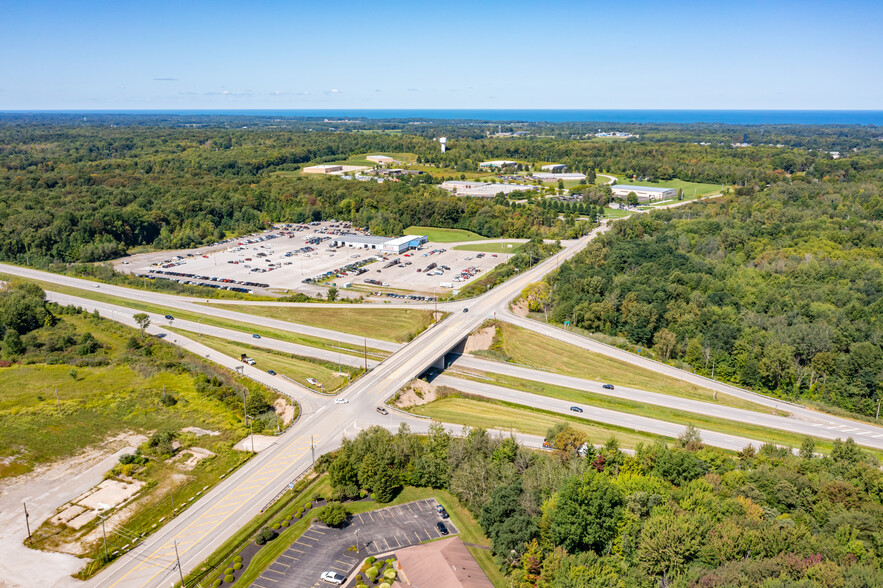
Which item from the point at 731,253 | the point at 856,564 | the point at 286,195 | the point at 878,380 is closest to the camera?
the point at 856,564

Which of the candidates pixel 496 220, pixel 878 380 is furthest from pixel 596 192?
pixel 878 380

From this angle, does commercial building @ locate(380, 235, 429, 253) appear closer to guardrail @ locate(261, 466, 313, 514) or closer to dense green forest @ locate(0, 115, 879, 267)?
dense green forest @ locate(0, 115, 879, 267)

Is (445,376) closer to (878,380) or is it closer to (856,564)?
(856,564)

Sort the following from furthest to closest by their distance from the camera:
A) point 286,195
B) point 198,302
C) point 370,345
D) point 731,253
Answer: point 286,195 → point 731,253 → point 198,302 → point 370,345

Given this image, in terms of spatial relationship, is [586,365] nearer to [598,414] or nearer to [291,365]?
[598,414]

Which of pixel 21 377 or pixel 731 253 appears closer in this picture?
pixel 21 377

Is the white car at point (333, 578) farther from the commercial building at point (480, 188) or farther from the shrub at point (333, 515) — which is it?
the commercial building at point (480, 188)

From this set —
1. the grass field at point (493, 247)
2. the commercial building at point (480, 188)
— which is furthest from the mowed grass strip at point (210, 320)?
the commercial building at point (480, 188)

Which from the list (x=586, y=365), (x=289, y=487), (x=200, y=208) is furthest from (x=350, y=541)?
(x=200, y=208)
